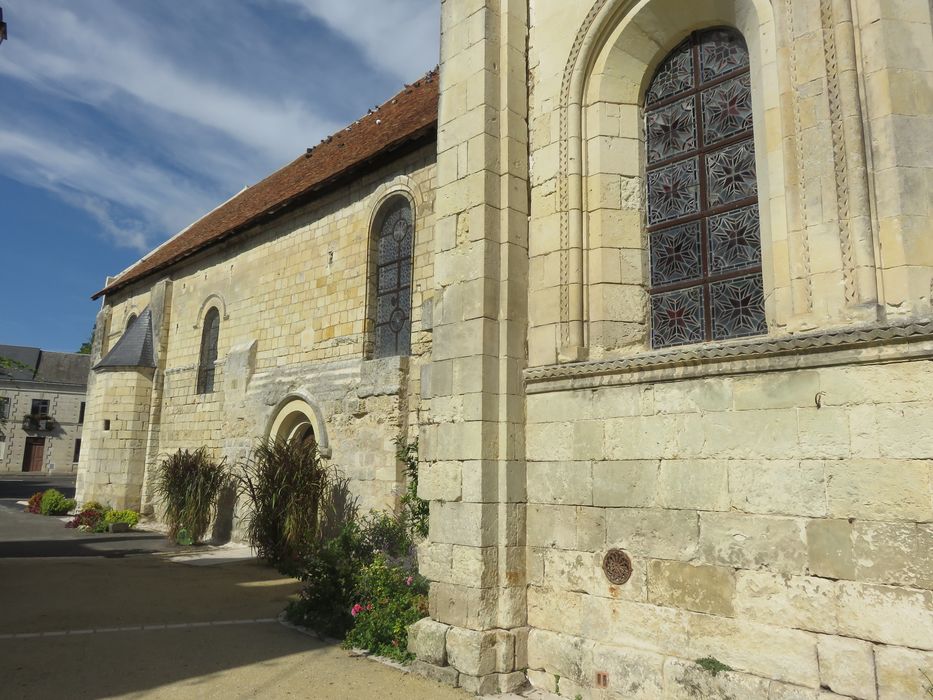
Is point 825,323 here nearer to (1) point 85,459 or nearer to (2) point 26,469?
(1) point 85,459

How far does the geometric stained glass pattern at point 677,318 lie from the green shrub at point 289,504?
5507 mm

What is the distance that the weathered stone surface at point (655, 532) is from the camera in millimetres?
4328

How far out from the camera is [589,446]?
4.95 meters

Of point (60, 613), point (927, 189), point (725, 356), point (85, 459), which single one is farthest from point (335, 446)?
point (85, 459)

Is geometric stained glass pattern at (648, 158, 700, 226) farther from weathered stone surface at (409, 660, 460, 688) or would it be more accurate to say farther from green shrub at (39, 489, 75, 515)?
green shrub at (39, 489, 75, 515)

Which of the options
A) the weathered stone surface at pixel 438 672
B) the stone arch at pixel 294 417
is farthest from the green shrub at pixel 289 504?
the weathered stone surface at pixel 438 672

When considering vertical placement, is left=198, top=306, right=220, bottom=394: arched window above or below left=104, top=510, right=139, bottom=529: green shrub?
above

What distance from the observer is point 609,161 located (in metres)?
5.46

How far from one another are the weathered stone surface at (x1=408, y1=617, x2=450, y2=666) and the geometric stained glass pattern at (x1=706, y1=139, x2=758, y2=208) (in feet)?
12.4

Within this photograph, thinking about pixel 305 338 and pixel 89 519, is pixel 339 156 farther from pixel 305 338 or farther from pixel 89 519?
pixel 89 519

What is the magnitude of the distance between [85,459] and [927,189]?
17.4 m

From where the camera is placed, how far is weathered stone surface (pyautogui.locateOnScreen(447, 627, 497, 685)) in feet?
15.7

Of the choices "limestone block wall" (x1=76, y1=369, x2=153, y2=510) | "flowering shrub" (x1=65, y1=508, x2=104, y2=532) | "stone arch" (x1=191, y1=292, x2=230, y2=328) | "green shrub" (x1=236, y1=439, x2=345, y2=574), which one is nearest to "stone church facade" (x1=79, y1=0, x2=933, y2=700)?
"green shrub" (x1=236, y1=439, x2=345, y2=574)

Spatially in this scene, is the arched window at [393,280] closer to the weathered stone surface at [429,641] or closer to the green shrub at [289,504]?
the green shrub at [289,504]
